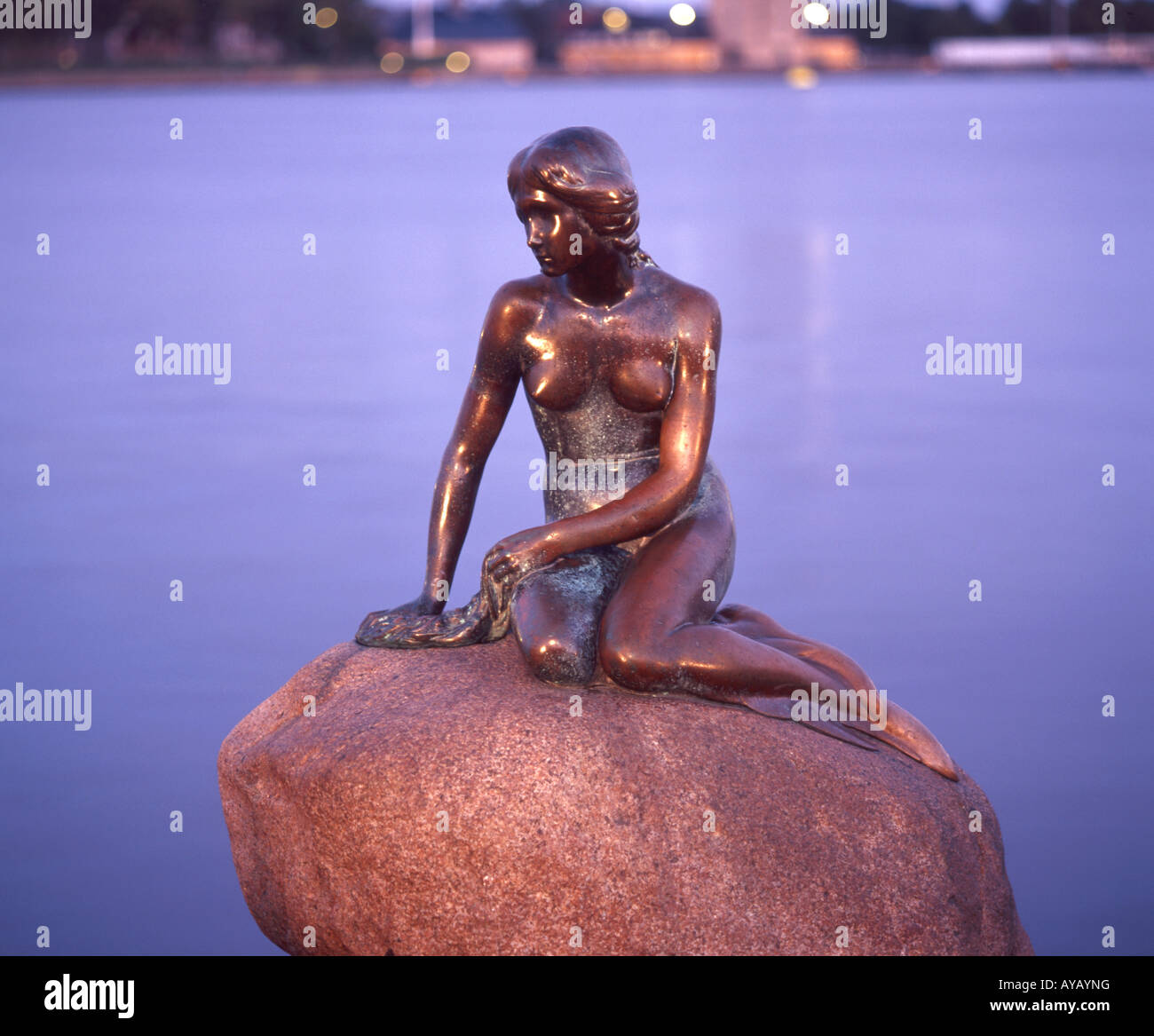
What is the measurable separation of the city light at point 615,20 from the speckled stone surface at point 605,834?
217 ft

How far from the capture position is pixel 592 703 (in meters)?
4.79

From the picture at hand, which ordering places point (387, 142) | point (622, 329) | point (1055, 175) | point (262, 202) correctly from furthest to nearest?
1. point (387, 142)
2. point (1055, 175)
3. point (262, 202)
4. point (622, 329)

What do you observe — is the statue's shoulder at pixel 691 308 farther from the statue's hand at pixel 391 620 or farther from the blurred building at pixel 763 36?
the blurred building at pixel 763 36

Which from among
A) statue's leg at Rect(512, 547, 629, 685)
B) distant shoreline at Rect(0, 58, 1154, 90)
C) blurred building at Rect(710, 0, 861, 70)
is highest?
blurred building at Rect(710, 0, 861, 70)

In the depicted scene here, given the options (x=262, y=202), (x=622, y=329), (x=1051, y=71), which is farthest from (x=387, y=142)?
(x=1051, y=71)

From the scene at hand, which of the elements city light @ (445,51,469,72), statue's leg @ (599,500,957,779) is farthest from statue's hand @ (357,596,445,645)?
city light @ (445,51,469,72)

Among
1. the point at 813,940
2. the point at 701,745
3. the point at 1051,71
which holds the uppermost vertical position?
the point at 1051,71

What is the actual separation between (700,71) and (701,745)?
243 ft

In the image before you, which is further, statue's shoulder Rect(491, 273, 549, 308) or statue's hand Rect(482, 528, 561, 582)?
statue's shoulder Rect(491, 273, 549, 308)

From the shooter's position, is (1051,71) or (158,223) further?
(1051,71)

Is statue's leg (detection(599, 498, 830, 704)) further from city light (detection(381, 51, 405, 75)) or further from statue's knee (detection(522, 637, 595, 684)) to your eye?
city light (detection(381, 51, 405, 75))

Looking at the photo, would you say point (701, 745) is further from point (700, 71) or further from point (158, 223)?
point (700, 71)

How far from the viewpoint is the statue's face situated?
4.85m

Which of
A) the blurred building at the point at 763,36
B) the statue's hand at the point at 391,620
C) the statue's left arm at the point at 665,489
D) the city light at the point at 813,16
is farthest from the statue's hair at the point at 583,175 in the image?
the blurred building at the point at 763,36
